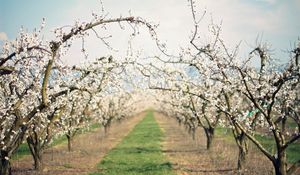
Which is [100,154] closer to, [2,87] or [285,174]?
[2,87]

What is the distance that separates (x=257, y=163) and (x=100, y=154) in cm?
1198

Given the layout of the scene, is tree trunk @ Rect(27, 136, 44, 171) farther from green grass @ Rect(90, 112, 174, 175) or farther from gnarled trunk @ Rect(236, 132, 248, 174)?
gnarled trunk @ Rect(236, 132, 248, 174)

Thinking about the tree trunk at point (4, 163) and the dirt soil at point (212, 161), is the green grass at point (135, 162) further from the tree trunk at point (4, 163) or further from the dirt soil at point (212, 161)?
the tree trunk at point (4, 163)

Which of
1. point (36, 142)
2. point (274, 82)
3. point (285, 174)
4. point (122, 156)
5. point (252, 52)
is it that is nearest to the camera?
point (285, 174)

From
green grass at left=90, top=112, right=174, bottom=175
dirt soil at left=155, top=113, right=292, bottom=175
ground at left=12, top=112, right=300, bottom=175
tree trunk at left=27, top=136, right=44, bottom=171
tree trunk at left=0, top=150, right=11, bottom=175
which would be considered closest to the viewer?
tree trunk at left=0, top=150, right=11, bottom=175

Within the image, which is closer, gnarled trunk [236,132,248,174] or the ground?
gnarled trunk [236,132,248,174]

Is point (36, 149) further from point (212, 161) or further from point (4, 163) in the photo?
point (212, 161)

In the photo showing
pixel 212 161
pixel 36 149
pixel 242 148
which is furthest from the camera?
pixel 212 161

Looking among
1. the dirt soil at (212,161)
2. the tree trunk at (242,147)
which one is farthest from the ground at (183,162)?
the tree trunk at (242,147)

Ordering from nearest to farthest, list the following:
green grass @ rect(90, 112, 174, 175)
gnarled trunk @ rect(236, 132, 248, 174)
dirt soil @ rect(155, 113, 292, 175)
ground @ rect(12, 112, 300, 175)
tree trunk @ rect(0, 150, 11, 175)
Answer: tree trunk @ rect(0, 150, 11, 175) → gnarled trunk @ rect(236, 132, 248, 174) → dirt soil @ rect(155, 113, 292, 175) → ground @ rect(12, 112, 300, 175) → green grass @ rect(90, 112, 174, 175)

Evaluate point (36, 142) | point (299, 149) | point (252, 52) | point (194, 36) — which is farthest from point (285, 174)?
point (299, 149)

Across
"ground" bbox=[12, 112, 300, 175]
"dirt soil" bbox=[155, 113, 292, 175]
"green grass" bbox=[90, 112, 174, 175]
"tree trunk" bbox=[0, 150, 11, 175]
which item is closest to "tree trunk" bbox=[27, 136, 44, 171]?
"ground" bbox=[12, 112, 300, 175]

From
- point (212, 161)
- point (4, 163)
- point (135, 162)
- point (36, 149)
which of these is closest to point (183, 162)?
point (212, 161)

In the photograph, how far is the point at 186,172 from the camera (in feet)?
62.8
